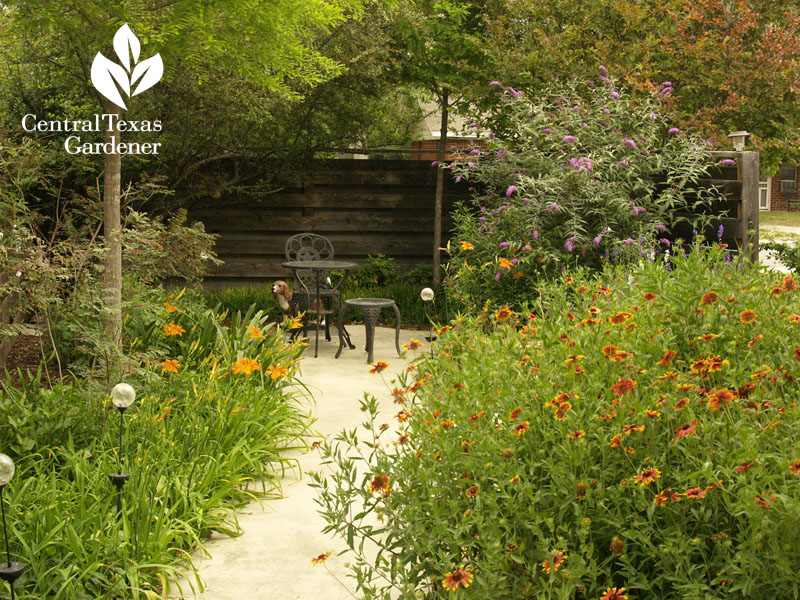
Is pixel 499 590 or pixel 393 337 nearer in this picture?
pixel 499 590

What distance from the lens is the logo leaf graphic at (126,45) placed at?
4.57 metres

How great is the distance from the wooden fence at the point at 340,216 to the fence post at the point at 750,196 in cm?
451

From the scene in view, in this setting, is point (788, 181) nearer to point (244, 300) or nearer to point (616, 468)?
point (244, 300)

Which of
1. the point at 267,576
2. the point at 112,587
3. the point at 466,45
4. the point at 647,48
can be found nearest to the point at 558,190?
the point at 647,48

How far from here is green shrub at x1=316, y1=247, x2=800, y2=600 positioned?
2.04m

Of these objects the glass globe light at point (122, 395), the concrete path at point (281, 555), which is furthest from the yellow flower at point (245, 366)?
the glass globe light at point (122, 395)

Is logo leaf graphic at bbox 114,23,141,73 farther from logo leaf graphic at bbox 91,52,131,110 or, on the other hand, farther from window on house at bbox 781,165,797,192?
window on house at bbox 781,165,797,192

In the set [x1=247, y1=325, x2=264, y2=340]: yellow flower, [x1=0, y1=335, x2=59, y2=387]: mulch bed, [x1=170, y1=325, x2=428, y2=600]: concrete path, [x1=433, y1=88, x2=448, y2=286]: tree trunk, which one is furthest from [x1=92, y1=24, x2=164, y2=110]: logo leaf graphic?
[x1=433, y1=88, x2=448, y2=286]: tree trunk

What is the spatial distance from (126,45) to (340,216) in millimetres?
5646

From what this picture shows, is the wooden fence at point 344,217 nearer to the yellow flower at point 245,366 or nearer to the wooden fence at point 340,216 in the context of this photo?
the wooden fence at point 340,216

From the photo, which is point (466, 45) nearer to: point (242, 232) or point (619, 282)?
point (242, 232)

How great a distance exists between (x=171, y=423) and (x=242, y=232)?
6.42m

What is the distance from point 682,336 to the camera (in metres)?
2.93

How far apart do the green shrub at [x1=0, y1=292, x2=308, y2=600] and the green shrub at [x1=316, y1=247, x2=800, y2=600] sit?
2.89 feet
